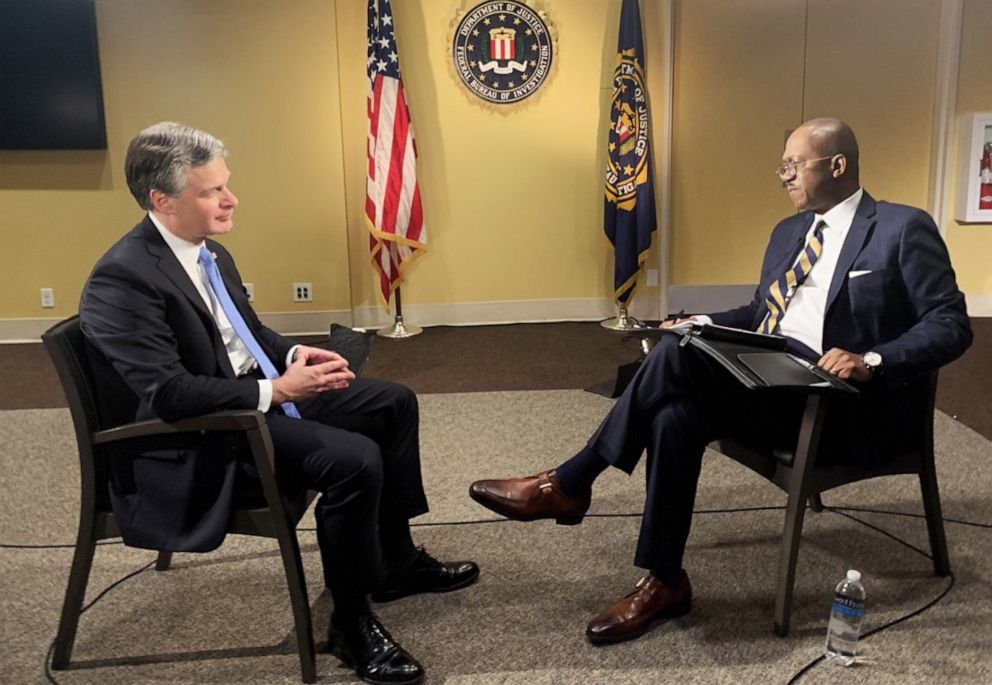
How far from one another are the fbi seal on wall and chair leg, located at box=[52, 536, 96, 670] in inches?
162

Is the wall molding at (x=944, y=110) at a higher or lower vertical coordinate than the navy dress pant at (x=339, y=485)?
higher

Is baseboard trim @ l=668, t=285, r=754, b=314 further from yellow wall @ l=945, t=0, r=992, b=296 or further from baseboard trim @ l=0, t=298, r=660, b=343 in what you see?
yellow wall @ l=945, t=0, r=992, b=296

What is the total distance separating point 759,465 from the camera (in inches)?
88.9

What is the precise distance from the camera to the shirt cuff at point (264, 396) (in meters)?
1.98

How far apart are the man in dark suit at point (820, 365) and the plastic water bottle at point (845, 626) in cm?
31

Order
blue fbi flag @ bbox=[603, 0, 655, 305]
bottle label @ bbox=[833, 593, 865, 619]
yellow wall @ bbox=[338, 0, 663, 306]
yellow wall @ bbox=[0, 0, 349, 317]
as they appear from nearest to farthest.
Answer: bottle label @ bbox=[833, 593, 865, 619] < yellow wall @ bbox=[0, 0, 349, 317] < blue fbi flag @ bbox=[603, 0, 655, 305] < yellow wall @ bbox=[338, 0, 663, 306]

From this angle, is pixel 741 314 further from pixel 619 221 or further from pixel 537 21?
pixel 537 21

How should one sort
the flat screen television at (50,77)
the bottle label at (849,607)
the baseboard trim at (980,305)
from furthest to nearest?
the baseboard trim at (980,305)
the flat screen television at (50,77)
the bottle label at (849,607)

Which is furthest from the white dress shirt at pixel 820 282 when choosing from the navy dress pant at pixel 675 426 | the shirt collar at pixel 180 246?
the shirt collar at pixel 180 246

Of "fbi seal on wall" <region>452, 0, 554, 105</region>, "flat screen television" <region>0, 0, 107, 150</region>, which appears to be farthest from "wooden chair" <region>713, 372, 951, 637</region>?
"flat screen television" <region>0, 0, 107, 150</region>

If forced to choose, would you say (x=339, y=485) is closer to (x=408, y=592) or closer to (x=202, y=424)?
(x=202, y=424)

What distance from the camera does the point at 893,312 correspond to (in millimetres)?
2264

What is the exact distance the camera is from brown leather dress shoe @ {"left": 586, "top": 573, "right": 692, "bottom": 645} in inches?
84.4

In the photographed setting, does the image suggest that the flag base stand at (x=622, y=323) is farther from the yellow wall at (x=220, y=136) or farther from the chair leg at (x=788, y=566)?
the chair leg at (x=788, y=566)
